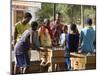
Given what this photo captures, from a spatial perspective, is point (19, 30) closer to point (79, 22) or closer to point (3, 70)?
point (3, 70)

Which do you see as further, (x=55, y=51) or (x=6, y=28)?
(x=55, y=51)

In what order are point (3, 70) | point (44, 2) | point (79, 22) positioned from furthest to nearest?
1. point (79, 22)
2. point (44, 2)
3. point (3, 70)

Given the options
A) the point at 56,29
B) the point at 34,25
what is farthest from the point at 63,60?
the point at 34,25

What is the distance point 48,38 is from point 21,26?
244mm

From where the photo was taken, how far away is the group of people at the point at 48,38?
5.71 feet

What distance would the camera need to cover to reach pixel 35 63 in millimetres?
1778

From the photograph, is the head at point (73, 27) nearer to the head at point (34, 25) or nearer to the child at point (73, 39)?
the child at point (73, 39)

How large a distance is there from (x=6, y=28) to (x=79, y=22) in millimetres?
634

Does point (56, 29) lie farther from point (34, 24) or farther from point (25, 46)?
point (25, 46)

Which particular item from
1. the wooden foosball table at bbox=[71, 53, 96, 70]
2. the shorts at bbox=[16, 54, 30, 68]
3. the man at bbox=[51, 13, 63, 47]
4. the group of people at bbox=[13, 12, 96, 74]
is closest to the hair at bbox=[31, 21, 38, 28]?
the group of people at bbox=[13, 12, 96, 74]

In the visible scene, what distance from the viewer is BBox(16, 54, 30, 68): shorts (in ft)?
5.68

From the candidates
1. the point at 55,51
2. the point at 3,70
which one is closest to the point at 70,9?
the point at 55,51

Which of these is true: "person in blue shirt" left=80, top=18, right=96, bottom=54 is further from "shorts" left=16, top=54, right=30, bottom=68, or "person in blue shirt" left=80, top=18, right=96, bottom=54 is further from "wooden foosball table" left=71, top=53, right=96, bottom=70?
"shorts" left=16, top=54, right=30, bottom=68

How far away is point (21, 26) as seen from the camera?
1.74 metres
